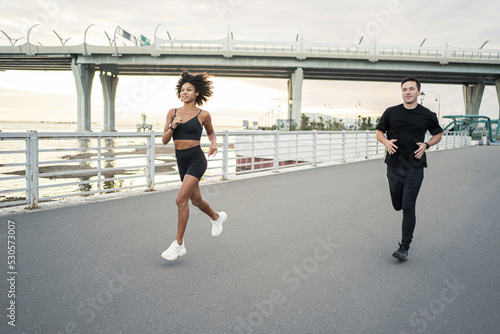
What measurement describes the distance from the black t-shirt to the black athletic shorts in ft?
7.31

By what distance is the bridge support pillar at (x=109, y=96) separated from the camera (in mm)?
64500

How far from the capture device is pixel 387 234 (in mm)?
5410

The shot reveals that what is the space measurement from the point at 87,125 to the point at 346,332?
63.5 metres

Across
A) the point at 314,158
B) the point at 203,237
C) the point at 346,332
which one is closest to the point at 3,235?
the point at 203,237

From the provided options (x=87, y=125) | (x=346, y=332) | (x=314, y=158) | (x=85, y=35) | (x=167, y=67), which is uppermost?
(x=85, y=35)

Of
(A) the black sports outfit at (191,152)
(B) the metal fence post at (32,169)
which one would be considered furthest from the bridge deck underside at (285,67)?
(A) the black sports outfit at (191,152)

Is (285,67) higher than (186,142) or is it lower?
higher

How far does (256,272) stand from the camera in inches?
153

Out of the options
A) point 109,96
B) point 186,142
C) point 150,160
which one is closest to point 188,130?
point 186,142

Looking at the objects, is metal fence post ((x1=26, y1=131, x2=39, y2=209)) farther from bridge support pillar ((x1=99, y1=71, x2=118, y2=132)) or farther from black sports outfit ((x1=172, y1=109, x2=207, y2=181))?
bridge support pillar ((x1=99, y1=71, x2=118, y2=132))

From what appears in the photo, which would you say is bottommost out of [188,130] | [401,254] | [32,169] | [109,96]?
[401,254]

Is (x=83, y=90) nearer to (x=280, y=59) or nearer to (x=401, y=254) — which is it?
(x=280, y=59)

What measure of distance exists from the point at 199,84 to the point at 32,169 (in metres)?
3.99

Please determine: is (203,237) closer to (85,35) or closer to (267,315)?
Result: (267,315)
